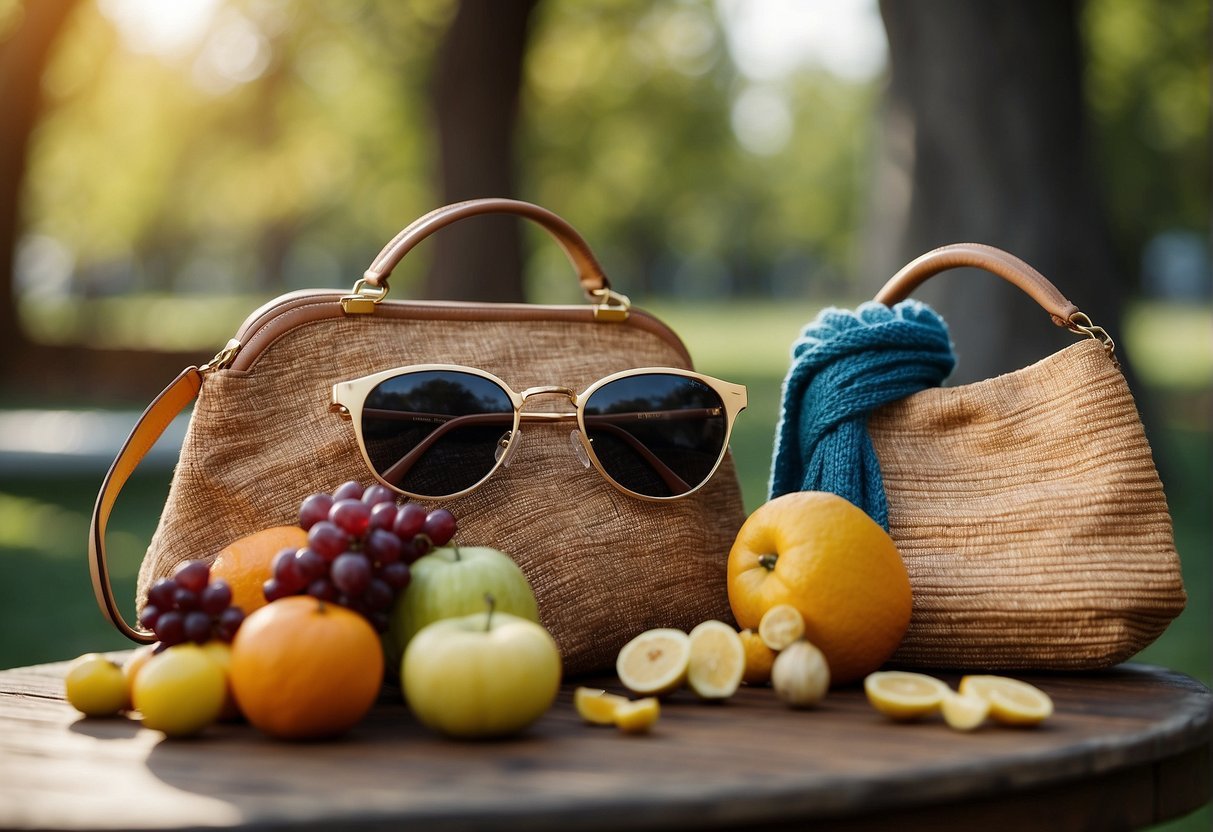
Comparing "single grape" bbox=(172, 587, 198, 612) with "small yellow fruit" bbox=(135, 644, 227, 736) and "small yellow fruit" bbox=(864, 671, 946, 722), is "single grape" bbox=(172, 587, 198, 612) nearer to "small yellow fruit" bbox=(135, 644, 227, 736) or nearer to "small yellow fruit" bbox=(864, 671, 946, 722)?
"small yellow fruit" bbox=(135, 644, 227, 736)

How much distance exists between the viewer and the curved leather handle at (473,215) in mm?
1964

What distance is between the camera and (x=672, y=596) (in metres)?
2.04

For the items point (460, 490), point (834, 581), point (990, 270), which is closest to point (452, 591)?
point (460, 490)

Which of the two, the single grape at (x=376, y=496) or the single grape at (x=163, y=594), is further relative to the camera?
the single grape at (x=376, y=496)

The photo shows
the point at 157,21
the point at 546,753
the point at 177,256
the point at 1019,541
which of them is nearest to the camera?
the point at 546,753

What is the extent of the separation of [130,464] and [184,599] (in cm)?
49

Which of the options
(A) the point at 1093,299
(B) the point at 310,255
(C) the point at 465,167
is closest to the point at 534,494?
(A) the point at 1093,299

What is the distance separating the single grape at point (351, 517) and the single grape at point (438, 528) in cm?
9

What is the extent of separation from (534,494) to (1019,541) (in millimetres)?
770

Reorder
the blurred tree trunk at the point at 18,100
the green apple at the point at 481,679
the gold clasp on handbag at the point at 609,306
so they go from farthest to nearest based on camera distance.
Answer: the blurred tree trunk at the point at 18,100 < the gold clasp on handbag at the point at 609,306 < the green apple at the point at 481,679

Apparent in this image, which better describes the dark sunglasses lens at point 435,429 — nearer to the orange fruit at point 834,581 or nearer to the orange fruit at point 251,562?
the orange fruit at point 251,562

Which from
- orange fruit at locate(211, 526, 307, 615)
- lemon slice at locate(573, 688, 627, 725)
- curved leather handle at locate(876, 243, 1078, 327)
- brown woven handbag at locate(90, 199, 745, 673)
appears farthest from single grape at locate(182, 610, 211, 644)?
curved leather handle at locate(876, 243, 1078, 327)

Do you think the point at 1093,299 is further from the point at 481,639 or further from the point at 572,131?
the point at 572,131

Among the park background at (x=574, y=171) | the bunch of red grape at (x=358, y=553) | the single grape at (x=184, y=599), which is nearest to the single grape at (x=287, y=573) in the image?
the bunch of red grape at (x=358, y=553)
